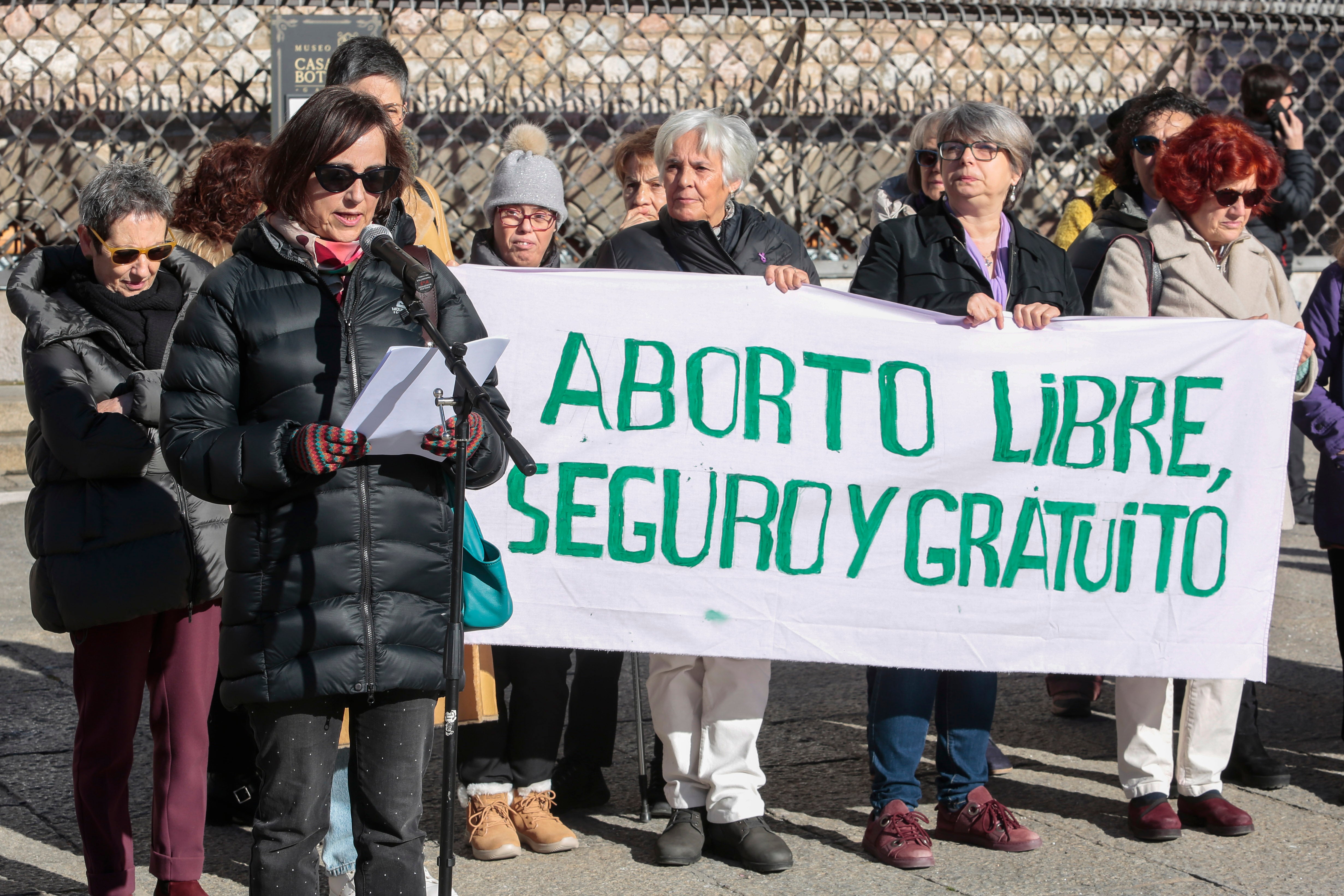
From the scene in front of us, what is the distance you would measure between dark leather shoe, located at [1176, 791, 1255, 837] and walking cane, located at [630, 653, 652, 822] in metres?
1.47

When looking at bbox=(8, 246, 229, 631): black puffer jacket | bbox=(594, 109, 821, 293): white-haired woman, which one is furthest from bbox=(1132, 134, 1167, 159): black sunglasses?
bbox=(8, 246, 229, 631): black puffer jacket

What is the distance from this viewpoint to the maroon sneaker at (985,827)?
13.1 ft

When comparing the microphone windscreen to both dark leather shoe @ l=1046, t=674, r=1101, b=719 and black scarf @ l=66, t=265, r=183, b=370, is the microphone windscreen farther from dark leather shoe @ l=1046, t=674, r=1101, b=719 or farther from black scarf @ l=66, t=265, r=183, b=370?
dark leather shoe @ l=1046, t=674, r=1101, b=719

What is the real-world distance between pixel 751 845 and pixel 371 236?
6.28 feet

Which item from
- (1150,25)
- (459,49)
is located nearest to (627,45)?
(459,49)

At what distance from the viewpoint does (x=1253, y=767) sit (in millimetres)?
4461

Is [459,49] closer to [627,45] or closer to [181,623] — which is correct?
[627,45]

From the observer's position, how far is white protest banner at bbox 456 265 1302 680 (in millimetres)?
4012

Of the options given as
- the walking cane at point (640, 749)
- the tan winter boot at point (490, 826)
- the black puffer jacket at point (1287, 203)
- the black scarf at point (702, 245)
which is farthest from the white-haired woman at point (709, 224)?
the black puffer jacket at point (1287, 203)

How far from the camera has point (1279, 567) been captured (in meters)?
7.39

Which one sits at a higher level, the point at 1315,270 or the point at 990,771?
the point at 1315,270

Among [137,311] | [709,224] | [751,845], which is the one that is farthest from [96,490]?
[751,845]

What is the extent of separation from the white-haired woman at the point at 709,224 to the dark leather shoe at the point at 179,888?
1.90 metres

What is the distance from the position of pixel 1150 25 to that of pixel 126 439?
8.50 meters
